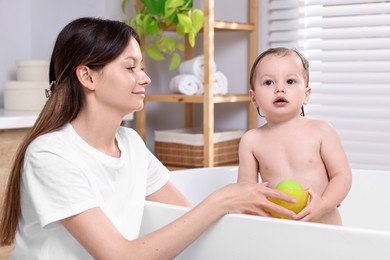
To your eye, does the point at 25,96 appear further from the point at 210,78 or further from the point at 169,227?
the point at 169,227

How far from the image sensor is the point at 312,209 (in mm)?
1436

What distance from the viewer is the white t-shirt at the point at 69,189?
1.29 m

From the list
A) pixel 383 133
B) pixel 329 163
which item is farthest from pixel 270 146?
pixel 383 133

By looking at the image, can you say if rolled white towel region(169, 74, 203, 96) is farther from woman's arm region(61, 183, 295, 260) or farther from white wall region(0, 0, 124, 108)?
woman's arm region(61, 183, 295, 260)

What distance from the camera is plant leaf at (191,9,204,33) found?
9.24 feet

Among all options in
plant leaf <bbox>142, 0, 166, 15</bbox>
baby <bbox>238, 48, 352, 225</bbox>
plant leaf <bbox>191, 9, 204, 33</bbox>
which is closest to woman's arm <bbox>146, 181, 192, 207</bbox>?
baby <bbox>238, 48, 352, 225</bbox>

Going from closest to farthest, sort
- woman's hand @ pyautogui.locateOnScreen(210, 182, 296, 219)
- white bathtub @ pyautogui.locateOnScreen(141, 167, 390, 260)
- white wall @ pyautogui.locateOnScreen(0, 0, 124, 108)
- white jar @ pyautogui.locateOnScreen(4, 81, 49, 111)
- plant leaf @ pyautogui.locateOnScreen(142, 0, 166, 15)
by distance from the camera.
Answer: white bathtub @ pyautogui.locateOnScreen(141, 167, 390, 260)
woman's hand @ pyautogui.locateOnScreen(210, 182, 296, 219)
white jar @ pyautogui.locateOnScreen(4, 81, 49, 111)
plant leaf @ pyautogui.locateOnScreen(142, 0, 166, 15)
white wall @ pyautogui.locateOnScreen(0, 0, 124, 108)

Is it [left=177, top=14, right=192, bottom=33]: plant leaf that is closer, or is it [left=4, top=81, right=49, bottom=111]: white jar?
[left=4, top=81, right=49, bottom=111]: white jar

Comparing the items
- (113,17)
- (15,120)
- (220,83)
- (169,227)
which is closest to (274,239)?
(169,227)

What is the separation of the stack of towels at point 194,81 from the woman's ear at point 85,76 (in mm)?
1550

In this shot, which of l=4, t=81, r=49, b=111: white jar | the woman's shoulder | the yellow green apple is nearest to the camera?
the yellow green apple

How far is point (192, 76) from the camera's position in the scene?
2967 mm

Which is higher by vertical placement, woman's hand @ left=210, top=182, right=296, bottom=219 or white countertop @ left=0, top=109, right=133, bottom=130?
white countertop @ left=0, top=109, right=133, bottom=130

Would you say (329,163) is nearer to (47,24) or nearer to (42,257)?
(42,257)
